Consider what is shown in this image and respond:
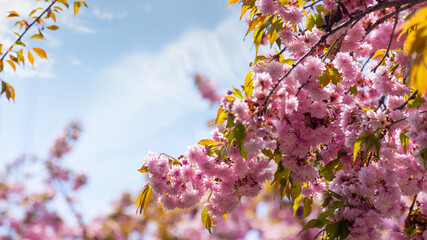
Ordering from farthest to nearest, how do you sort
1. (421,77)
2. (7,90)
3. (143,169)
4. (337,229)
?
(7,90) → (143,169) → (337,229) → (421,77)

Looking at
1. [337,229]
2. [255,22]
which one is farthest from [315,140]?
[255,22]

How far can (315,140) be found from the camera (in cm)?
141

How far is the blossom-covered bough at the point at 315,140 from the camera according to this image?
1286mm

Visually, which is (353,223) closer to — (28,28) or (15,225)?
(28,28)

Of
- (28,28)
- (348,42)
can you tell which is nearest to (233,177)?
(348,42)

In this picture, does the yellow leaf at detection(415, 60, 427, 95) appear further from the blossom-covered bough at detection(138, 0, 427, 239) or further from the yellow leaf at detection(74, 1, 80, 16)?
the yellow leaf at detection(74, 1, 80, 16)

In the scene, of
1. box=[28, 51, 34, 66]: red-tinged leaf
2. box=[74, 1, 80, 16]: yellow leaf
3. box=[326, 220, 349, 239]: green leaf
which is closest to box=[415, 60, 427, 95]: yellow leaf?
box=[326, 220, 349, 239]: green leaf

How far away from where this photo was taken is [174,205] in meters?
1.66

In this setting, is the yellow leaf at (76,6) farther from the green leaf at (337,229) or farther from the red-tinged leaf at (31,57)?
the green leaf at (337,229)

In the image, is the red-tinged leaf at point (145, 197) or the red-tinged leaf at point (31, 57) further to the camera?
the red-tinged leaf at point (31, 57)

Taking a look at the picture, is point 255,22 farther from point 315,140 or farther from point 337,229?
point 337,229

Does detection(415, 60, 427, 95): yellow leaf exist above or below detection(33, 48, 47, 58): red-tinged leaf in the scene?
below

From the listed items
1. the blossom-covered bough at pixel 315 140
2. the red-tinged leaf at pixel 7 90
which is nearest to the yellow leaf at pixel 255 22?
the blossom-covered bough at pixel 315 140

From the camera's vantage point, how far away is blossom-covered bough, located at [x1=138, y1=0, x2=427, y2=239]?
129cm
